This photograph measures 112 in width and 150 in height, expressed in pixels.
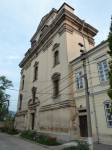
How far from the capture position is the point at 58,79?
14.7 m

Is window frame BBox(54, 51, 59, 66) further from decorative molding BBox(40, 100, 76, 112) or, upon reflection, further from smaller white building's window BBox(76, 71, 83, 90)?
decorative molding BBox(40, 100, 76, 112)

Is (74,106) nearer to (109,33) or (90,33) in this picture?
(109,33)

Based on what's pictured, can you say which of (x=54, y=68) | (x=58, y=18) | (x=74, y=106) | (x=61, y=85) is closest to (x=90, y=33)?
(x=58, y=18)

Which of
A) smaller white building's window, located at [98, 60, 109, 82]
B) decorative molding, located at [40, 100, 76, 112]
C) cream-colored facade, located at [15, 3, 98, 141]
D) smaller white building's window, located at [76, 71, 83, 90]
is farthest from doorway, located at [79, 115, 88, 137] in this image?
smaller white building's window, located at [98, 60, 109, 82]

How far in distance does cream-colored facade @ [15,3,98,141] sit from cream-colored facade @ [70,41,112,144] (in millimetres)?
896

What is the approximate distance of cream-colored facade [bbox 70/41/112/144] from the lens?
30.2 feet

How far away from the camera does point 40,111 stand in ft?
54.0

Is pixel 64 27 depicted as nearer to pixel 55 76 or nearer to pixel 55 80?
pixel 55 76

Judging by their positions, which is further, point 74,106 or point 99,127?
point 74,106

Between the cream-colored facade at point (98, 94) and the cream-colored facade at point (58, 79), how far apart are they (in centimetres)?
90

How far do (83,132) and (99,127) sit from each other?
2154 mm

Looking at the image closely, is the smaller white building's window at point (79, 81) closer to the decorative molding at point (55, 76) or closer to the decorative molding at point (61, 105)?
the decorative molding at point (61, 105)

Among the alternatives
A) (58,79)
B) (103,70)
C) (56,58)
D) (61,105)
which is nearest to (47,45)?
(56,58)

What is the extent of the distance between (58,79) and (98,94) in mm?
5623
